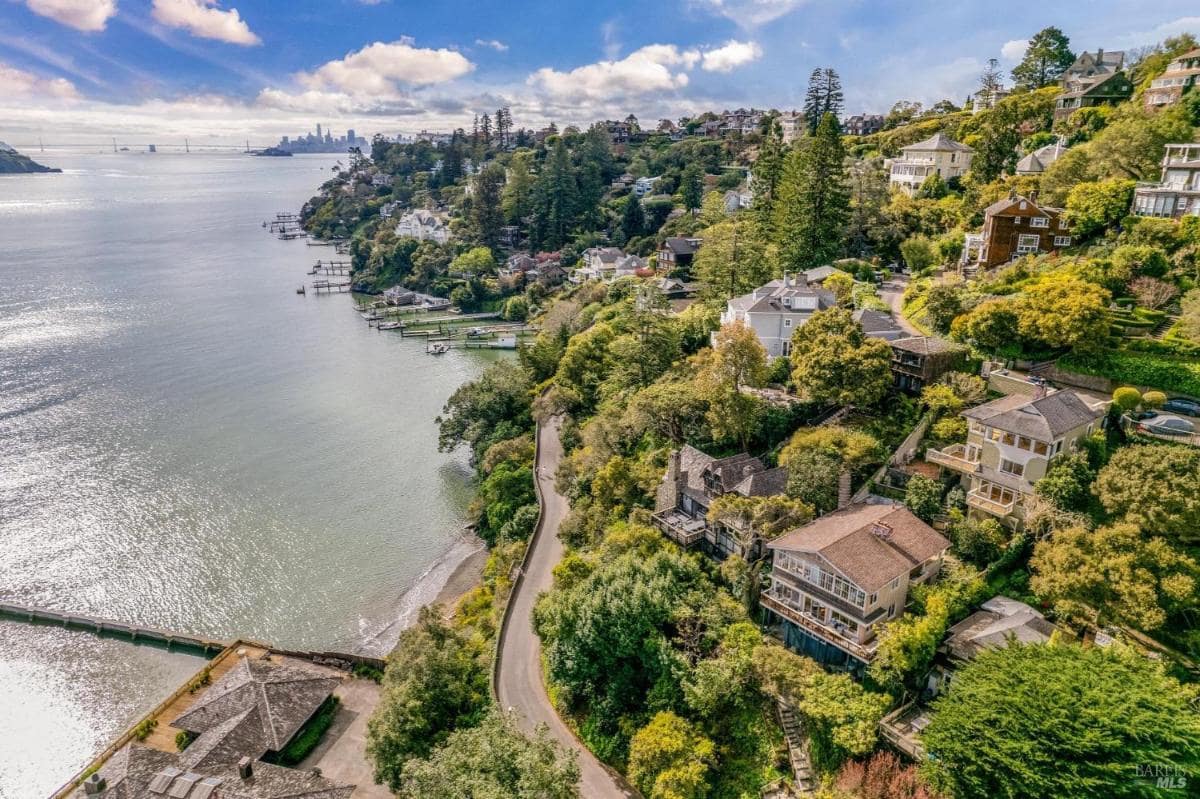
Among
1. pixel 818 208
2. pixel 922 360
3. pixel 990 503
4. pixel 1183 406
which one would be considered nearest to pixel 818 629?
pixel 990 503

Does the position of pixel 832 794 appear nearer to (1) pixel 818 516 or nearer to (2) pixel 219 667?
(1) pixel 818 516

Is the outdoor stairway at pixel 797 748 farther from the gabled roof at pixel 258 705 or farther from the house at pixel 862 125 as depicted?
the house at pixel 862 125

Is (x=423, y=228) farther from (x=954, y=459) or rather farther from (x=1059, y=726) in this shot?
(x=1059, y=726)

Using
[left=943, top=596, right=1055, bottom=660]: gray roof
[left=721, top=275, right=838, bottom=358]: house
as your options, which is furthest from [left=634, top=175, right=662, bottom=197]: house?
[left=943, top=596, right=1055, bottom=660]: gray roof

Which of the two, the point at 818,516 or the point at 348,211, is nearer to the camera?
the point at 818,516

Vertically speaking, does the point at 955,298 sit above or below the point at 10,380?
above

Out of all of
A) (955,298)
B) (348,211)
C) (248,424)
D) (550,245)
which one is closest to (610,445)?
(955,298)

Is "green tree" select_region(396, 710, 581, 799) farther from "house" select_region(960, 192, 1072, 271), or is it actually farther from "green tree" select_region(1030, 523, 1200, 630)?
"house" select_region(960, 192, 1072, 271)
